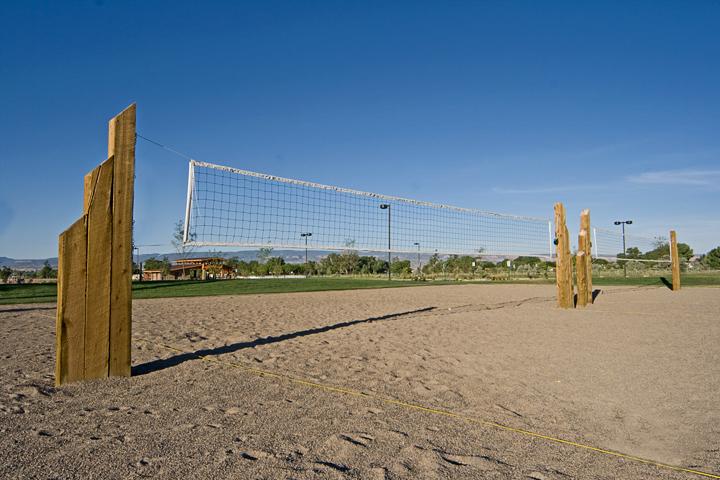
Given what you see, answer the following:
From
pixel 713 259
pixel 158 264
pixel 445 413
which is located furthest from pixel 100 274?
pixel 713 259

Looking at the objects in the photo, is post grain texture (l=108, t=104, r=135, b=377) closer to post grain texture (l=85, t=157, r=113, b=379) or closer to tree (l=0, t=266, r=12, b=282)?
post grain texture (l=85, t=157, r=113, b=379)

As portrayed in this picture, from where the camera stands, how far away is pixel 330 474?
1.90m

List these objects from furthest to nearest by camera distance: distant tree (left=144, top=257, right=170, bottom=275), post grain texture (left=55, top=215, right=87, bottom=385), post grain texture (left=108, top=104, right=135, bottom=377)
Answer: distant tree (left=144, top=257, right=170, bottom=275)
post grain texture (left=108, top=104, right=135, bottom=377)
post grain texture (left=55, top=215, right=87, bottom=385)

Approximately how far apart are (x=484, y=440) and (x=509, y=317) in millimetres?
5691

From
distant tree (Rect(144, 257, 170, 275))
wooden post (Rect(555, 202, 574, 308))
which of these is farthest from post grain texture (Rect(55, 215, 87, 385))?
distant tree (Rect(144, 257, 170, 275))

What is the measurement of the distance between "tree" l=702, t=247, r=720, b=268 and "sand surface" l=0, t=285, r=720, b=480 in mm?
49433

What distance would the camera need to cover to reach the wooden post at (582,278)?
9.81 meters

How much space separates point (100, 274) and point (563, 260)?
8.38m

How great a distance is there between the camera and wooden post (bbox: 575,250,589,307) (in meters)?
9.81

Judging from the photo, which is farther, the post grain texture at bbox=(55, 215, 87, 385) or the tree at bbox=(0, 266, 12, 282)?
the tree at bbox=(0, 266, 12, 282)

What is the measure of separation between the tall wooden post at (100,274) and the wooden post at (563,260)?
801 centimetres

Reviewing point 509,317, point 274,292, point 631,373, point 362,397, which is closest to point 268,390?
point 362,397

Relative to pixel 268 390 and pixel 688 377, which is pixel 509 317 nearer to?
pixel 688 377

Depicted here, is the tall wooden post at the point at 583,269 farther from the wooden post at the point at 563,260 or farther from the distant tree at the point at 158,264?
the distant tree at the point at 158,264
